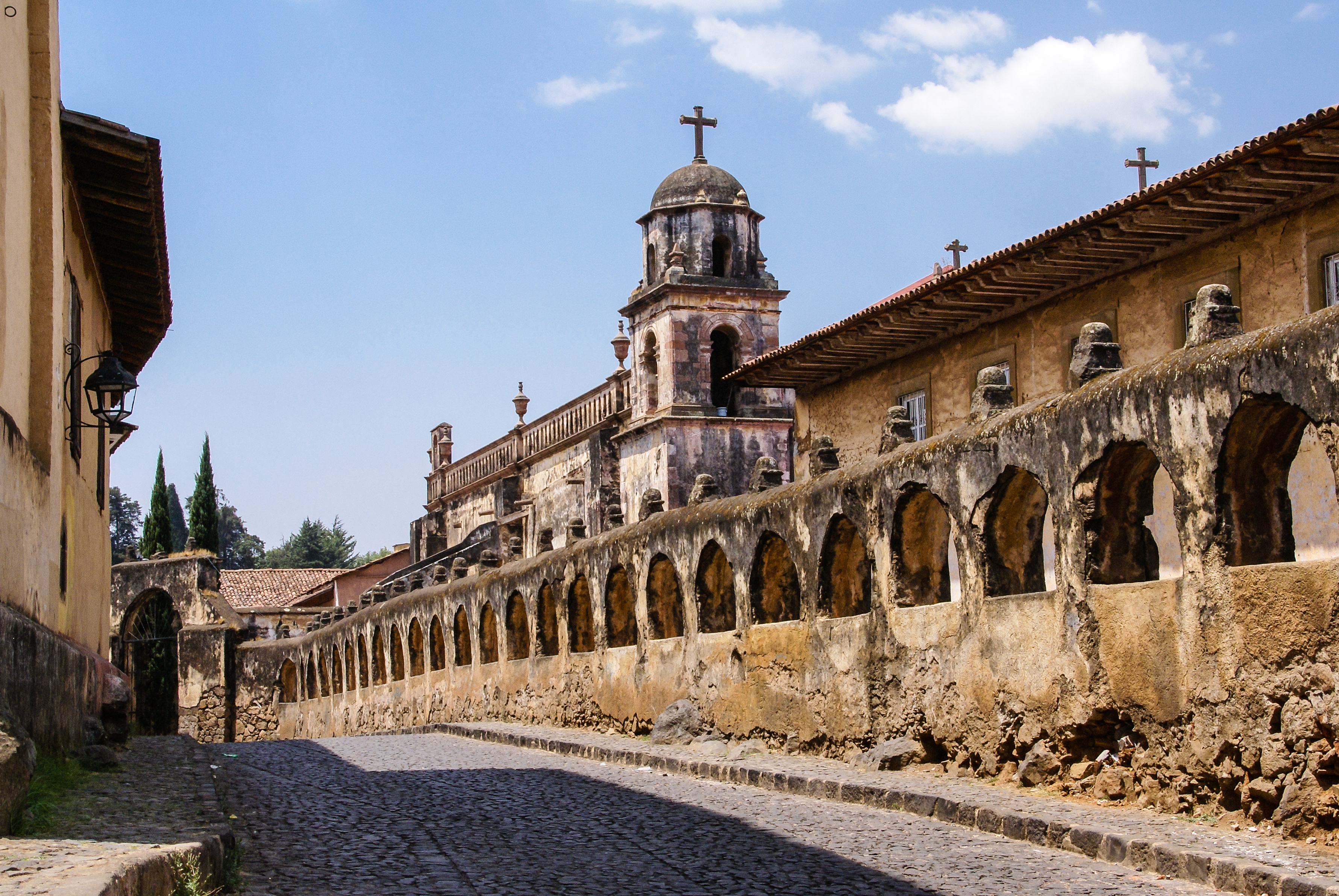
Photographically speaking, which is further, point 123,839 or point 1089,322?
point 1089,322

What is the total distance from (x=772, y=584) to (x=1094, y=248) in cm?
495

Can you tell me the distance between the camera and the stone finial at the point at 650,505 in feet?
61.2

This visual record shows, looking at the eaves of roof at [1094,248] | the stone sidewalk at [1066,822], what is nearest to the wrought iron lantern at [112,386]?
the stone sidewalk at [1066,822]

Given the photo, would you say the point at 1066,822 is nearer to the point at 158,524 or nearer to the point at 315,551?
the point at 158,524

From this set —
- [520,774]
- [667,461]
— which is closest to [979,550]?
[520,774]

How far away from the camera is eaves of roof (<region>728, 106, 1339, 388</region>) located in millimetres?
13305

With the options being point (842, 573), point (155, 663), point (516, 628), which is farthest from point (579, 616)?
point (155, 663)

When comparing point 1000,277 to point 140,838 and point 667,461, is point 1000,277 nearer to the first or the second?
point 140,838

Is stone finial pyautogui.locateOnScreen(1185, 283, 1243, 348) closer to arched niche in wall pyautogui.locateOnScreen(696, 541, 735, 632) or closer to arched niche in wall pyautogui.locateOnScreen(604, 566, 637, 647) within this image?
arched niche in wall pyautogui.locateOnScreen(696, 541, 735, 632)

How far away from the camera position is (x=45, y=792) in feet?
27.6

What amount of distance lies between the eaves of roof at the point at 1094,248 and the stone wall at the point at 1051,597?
7.80 ft

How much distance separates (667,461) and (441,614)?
770 cm

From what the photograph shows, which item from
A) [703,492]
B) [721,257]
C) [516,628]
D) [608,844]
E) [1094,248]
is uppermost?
[721,257]

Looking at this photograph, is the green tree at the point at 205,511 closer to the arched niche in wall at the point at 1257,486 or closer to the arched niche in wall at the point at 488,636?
the arched niche in wall at the point at 488,636
